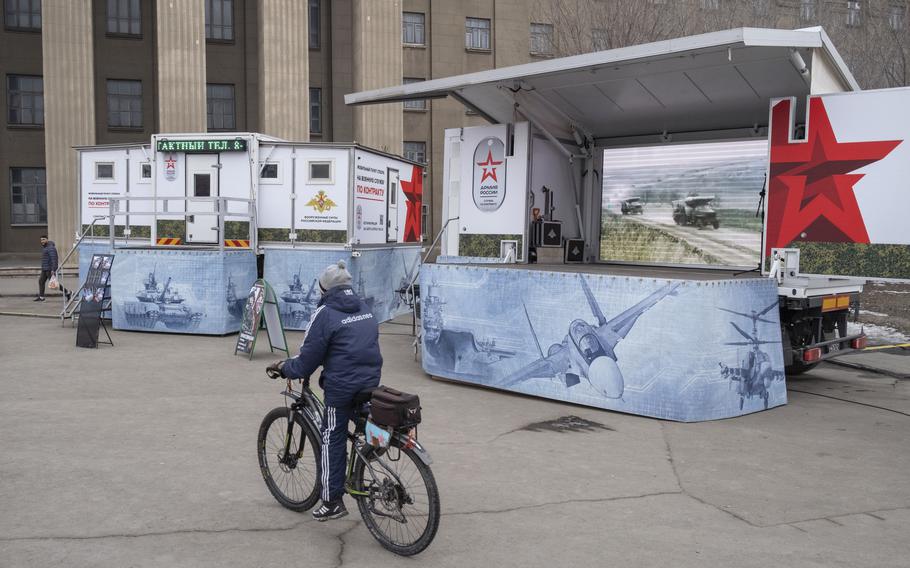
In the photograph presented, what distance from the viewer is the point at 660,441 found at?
7191 millimetres

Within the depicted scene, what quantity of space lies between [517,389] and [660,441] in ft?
7.30

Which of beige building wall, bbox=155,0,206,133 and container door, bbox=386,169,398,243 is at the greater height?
beige building wall, bbox=155,0,206,133

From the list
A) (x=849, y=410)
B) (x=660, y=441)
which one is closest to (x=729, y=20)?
(x=849, y=410)

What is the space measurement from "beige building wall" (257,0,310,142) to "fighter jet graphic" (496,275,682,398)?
2164 cm

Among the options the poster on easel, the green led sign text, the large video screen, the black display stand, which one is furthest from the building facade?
the poster on easel

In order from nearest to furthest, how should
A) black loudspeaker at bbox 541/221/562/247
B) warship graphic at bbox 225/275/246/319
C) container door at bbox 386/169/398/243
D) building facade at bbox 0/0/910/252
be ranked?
black loudspeaker at bbox 541/221/562/247 → warship graphic at bbox 225/275/246/319 → container door at bbox 386/169/398/243 → building facade at bbox 0/0/910/252

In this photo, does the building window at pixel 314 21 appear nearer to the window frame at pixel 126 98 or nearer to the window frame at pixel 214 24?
the window frame at pixel 214 24

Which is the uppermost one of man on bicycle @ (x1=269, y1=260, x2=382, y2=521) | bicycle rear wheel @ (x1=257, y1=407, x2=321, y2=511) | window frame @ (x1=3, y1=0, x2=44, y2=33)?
window frame @ (x1=3, y1=0, x2=44, y2=33)

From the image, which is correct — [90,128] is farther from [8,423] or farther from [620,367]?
[620,367]

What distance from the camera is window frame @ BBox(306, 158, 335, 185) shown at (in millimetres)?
14562

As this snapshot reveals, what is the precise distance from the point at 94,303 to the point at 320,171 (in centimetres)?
443

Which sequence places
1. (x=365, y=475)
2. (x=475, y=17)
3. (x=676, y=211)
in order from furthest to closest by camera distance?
(x=475, y=17) → (x=676, y=211) → (x=365, y=475)

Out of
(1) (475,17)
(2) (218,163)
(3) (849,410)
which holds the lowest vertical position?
(3) (849,410)

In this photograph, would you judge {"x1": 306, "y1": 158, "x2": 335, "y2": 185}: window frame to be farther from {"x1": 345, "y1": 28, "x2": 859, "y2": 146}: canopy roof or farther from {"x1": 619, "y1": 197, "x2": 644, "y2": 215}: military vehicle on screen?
{"x1": 619, "y1": 197, "x2": 644, "y2": 215}: military vehicle on screen
